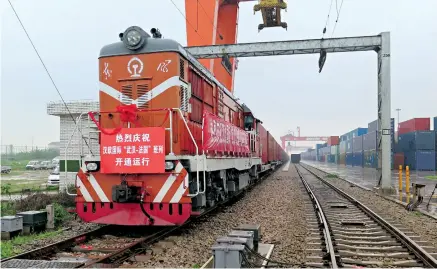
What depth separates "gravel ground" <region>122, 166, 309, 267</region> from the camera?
5429 mm

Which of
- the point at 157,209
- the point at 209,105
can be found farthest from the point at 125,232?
the point at 209,105

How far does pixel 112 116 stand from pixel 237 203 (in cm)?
→ 538

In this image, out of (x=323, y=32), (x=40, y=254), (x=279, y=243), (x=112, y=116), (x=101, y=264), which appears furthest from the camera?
(x=323, y=32)

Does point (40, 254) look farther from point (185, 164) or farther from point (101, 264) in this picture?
point (185, 164)

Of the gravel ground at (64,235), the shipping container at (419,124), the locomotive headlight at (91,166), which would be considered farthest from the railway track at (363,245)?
the shipping container at (419,124)

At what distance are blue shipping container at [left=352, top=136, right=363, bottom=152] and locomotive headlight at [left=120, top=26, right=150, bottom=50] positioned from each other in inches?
1676

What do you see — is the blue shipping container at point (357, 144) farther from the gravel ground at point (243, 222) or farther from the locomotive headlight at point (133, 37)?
the locomotive headlight at point (133, 37)

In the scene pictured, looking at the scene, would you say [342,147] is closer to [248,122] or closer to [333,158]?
[333,158]

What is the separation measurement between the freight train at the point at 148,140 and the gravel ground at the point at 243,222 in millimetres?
441

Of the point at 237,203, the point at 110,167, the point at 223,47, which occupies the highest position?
the point at 223,47

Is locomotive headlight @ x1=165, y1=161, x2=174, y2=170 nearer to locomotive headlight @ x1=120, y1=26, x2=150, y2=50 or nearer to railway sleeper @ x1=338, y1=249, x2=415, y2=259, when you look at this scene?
locomotive headlight @ x1=120, y1=26, x2=150, y2=50

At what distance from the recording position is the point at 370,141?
1587 inches

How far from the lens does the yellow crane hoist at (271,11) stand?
21297 mm

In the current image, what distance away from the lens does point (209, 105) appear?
30.8 feet
